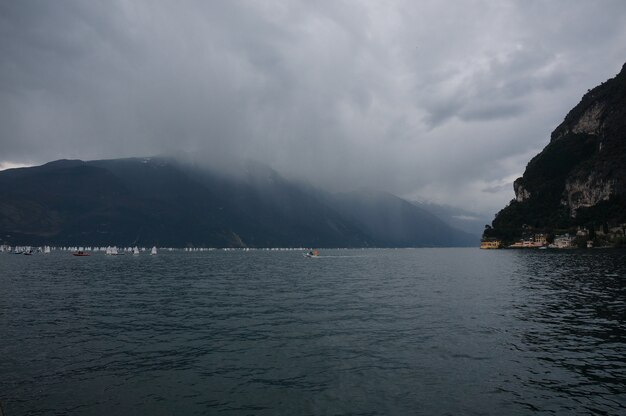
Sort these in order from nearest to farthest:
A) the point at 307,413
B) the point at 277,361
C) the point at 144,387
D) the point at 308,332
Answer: the point at 307,413
the point at 144,387
the point at 277,361
the point at 308,332

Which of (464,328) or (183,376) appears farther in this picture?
(464,328)

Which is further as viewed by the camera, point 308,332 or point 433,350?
point 308,332

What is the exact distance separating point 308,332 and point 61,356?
19245mm

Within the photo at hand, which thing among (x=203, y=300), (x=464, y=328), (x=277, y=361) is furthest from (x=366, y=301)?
(x=277, y=361)

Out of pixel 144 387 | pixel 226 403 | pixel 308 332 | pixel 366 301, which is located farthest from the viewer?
pixel 366 301

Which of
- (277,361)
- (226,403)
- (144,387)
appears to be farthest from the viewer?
(277,361)

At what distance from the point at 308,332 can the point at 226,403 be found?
1575 cm

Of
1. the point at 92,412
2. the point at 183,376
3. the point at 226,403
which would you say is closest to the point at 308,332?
the point at 183,376

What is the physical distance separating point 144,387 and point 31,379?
7526 millimetres

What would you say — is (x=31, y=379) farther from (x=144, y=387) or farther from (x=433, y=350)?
(x=433, y=350)

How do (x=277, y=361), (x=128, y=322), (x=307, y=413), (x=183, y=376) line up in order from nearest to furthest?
(x=307, y=413)
(x=183, y=376)
(x=277, y=361)
(x=128, y=322)

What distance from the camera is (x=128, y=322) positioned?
1569 inches

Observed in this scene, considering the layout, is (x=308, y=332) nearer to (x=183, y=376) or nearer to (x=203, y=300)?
(x=183, y=376)

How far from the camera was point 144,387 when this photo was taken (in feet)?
72.0
